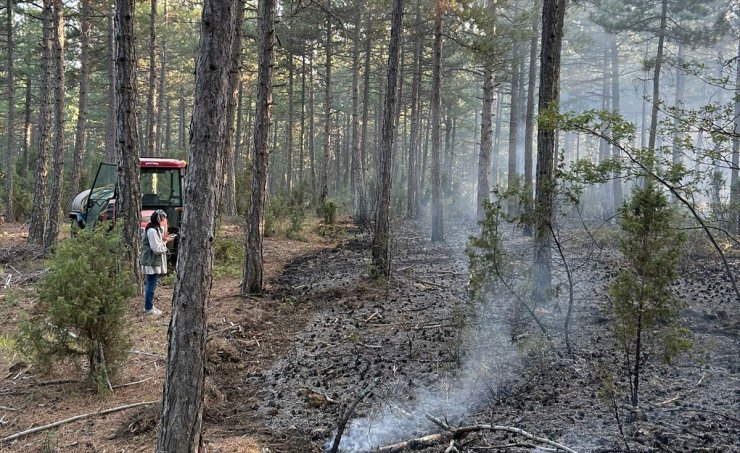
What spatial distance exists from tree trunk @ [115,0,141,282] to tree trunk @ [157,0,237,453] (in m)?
5.07

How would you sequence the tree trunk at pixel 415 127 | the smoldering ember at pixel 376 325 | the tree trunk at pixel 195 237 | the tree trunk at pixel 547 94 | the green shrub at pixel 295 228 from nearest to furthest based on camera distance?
1. the tree trunk at pixel 195 237
2. the smoldering ember at pixel 376 325
3. the tree trunk at pixel 547 94
4. the green shrub at pixel 295 228
5. the tree trunk at pixel 415 127

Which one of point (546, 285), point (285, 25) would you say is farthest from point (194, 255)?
point (285, 25)

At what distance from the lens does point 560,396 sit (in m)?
4.84

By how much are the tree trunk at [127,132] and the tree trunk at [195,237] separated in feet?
16.6

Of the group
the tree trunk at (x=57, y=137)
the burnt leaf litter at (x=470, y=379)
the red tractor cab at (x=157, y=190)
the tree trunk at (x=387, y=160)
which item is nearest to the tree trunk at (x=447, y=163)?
the tree trunk at (x=387, y=160)

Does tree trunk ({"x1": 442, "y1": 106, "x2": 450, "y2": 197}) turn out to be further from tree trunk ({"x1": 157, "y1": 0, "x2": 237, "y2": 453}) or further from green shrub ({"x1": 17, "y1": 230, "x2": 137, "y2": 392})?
tree trunk ({"x1": 157, "y1": 0, "x2": 237, "y2": 453})

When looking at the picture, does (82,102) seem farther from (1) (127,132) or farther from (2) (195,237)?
(2) (195,237)

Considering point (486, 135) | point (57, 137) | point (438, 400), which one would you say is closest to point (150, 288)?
point (438, 400)

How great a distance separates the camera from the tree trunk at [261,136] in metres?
9.26

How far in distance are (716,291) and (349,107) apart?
34.2 meters

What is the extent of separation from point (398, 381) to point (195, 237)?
9.70 ft

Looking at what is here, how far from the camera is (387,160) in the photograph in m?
10.8

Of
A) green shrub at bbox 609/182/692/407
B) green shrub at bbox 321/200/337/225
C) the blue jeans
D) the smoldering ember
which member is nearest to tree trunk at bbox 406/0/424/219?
green shrub at bbox 321/200/337/225

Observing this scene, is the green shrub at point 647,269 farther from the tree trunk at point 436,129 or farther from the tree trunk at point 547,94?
the tree trunk at point 436,129
